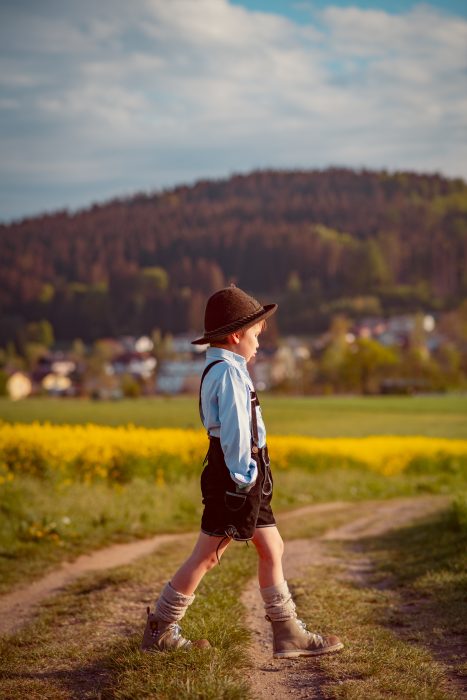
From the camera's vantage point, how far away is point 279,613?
197 inches

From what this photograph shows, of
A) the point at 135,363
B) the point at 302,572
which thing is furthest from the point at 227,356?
the point at 135,363

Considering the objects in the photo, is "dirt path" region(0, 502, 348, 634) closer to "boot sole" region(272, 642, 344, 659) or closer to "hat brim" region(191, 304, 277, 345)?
"boot sole" region(272, 642, 344, 659)

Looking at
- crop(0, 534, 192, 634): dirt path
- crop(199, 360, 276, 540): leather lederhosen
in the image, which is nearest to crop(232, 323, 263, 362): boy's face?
crop(199, 360, 276, 540): leather lederhosen

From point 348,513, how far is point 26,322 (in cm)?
11918

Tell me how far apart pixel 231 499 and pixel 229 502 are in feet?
0.07

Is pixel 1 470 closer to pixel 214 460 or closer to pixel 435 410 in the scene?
pixel 214 460

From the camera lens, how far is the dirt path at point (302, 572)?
4402 mm

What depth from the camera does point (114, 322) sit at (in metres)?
155

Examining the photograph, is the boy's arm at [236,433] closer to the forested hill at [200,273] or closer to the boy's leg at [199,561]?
the boy's leg at [199,561]

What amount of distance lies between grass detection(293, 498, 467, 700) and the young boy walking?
16.4 inches

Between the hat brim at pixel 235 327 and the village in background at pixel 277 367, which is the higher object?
the hat brim at pixel 235 327

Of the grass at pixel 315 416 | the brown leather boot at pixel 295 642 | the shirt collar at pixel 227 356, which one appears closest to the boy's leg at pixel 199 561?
the brown leather boot at pixel 295 642

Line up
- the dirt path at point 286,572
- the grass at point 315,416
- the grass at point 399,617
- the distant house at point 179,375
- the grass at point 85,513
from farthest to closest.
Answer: the distant house at point 179,375
the grass at point 315,416
the grass at point 85,513
the dirt path at point 286,572
the grass at point 399,617

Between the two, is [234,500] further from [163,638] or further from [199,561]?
[163,638]
